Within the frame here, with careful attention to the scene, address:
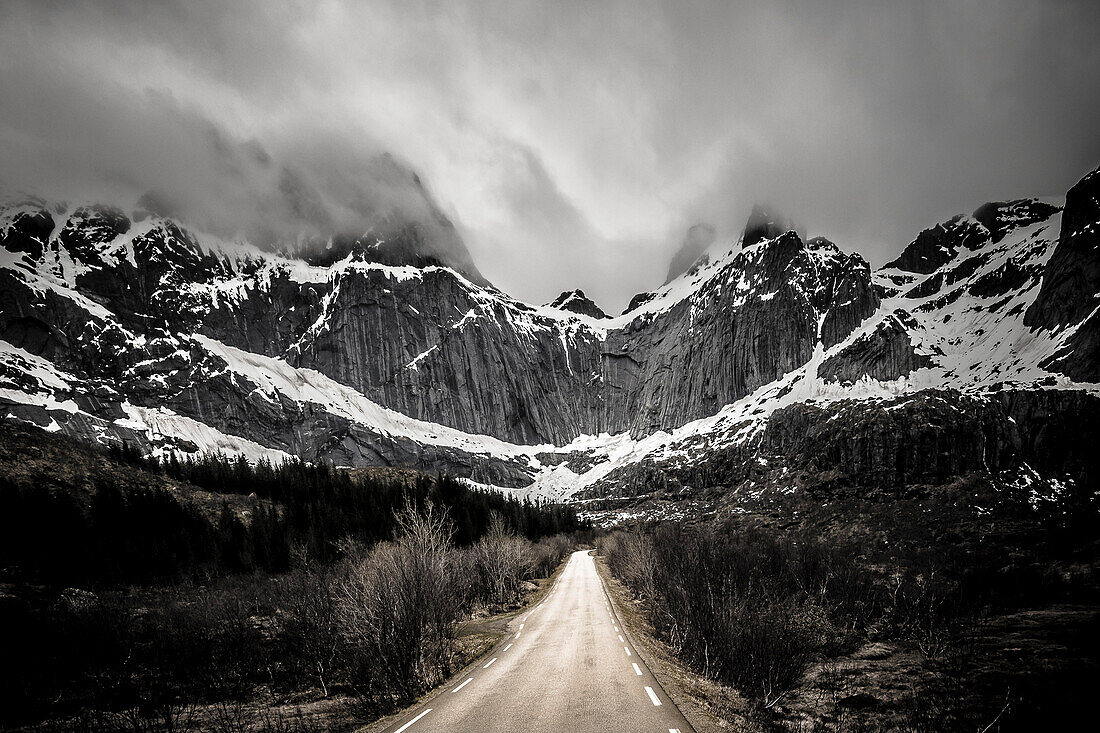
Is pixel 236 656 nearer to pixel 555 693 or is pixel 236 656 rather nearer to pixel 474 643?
pixel 474 643

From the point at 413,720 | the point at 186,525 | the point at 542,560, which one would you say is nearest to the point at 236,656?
the point at 413,720

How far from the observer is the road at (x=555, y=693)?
36.6 ft

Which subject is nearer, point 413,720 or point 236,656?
point 413,720

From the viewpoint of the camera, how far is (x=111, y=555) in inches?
1682

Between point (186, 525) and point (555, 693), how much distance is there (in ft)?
190

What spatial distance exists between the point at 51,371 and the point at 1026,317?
32299 centimetres

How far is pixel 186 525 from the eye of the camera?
177 ft

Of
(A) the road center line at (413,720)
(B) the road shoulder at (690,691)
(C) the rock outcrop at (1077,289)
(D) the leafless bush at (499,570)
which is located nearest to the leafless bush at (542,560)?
(D) the leafless bush at (499,570)

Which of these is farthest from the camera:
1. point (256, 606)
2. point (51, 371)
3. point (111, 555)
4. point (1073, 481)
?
point (51, 371)

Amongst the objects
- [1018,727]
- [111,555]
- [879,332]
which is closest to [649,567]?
[1018,727]

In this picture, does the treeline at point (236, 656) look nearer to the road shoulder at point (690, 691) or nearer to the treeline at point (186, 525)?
the road shoulder at point (690, 691)

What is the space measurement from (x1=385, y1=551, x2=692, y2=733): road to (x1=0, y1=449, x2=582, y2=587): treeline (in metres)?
15.3

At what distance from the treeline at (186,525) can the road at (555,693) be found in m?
15.3

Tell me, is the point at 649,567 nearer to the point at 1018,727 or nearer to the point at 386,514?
the point at 1018,727
